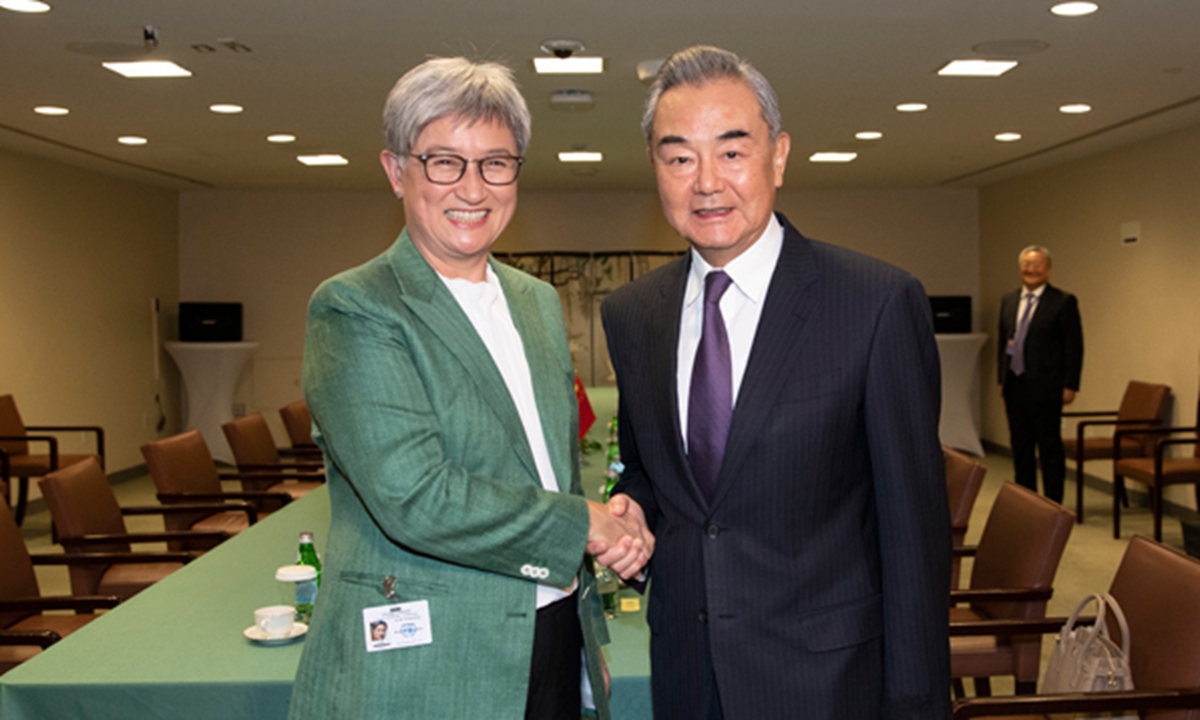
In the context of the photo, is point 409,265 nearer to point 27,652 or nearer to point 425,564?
point 425,564

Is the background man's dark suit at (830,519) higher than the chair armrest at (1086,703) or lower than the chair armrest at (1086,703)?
higher

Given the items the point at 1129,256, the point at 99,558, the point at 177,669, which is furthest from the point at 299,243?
the point at 177,669

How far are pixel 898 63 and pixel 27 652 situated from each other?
16.0 ft

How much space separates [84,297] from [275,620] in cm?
869

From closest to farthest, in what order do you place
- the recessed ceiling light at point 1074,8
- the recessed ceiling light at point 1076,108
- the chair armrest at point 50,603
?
the chair armrest at point 50,603, the recessed ceiling light at point 1074,8, the recessed ceiling light at point 1076,108

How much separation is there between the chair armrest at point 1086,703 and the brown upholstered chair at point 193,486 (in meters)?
3.33

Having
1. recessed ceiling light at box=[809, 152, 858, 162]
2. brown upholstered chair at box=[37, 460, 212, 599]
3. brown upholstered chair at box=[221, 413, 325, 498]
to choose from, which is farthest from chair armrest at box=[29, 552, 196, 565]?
recessed ceiling light at box=[809, 152, 858, 162]

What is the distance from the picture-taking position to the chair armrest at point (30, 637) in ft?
9.27

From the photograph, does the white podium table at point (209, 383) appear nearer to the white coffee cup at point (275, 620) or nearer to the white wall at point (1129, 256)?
the white wall at point (1129, 256)

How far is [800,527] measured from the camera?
160cm

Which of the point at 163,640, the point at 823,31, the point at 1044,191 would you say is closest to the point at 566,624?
the point at 163,640

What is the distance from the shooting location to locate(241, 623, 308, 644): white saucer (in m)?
2.25

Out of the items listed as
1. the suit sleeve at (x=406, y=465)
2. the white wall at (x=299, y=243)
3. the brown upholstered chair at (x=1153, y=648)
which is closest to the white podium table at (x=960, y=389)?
the white wall at (x=299, y=243)

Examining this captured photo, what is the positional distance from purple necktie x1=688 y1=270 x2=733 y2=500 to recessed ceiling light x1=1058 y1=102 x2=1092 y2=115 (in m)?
6.20
